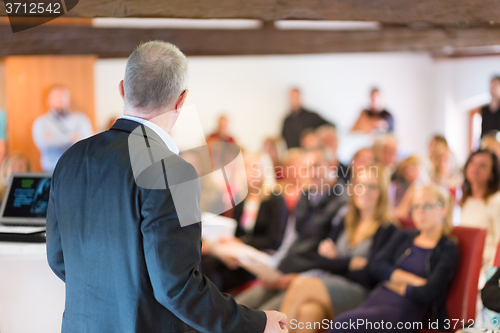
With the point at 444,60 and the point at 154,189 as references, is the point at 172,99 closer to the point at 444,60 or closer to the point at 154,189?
the point at 154,189

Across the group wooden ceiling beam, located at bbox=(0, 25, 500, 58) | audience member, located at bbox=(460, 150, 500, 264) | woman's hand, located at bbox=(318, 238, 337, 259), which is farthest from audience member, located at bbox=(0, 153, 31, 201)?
audience member, located at bbox=(460, 150, 500, 264)

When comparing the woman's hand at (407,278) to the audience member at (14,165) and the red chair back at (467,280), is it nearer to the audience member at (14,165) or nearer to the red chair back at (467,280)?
the red chair back at (467,280)

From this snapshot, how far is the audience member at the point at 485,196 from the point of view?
3.09 meters

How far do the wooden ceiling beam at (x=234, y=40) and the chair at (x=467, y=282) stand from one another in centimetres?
275

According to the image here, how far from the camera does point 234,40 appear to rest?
17.1 ft

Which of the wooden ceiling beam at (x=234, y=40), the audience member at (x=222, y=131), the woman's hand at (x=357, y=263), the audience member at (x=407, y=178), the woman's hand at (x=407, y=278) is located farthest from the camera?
the audience member at (x=222, y=131)

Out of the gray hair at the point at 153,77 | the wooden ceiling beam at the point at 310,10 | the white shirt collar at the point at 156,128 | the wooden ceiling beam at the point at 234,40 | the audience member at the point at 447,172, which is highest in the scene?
the wooden ceiling beam at the point at 234,40

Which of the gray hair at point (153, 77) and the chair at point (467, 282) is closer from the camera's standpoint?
the gray hair at point (153, 77)

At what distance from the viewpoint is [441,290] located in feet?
7.43

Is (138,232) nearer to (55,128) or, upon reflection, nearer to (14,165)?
(14,165)

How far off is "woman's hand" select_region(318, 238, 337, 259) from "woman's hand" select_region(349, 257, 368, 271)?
0.15 metres

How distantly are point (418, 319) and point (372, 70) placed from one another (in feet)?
23.0

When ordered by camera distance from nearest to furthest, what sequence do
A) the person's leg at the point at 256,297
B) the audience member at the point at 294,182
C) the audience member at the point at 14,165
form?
the person's leg at the point at 256,297, the audience member at the point at 14,165, the audience member at the point at 294,182

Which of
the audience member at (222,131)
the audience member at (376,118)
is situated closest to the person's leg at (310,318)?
the audience member at (222,131)
